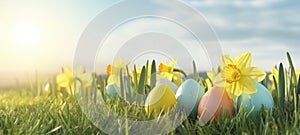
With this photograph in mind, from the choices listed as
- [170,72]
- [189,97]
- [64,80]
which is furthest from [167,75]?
[64,80]

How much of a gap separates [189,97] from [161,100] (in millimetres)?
113

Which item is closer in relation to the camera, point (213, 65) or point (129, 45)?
point (213, 65)

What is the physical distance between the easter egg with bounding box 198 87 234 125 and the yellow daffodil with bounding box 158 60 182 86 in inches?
18.5

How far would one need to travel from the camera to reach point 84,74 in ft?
6.55

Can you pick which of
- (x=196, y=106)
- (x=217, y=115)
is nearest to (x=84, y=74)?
(x=196, y=106)

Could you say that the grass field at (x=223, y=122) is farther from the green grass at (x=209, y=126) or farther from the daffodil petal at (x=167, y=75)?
the daffodil petal at (x=167, y=75)

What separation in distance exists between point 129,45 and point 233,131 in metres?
0.61

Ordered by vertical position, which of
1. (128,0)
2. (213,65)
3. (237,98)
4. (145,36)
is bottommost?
(237,98)

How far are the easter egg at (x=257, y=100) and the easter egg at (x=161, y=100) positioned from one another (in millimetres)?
259

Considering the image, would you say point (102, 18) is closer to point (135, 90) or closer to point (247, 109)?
point (135, 90)

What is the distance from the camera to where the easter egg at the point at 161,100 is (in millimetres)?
1386

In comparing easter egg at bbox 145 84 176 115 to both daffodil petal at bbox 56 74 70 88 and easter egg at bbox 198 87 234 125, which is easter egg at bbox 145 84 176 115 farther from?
daffodil petal at bbox 56 74 70 88

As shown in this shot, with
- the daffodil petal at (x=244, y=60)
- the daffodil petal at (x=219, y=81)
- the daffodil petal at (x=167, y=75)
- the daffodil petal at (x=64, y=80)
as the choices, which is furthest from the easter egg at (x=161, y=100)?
the daffodil petal at (x=64, y=80)

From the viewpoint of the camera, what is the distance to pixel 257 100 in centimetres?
137
